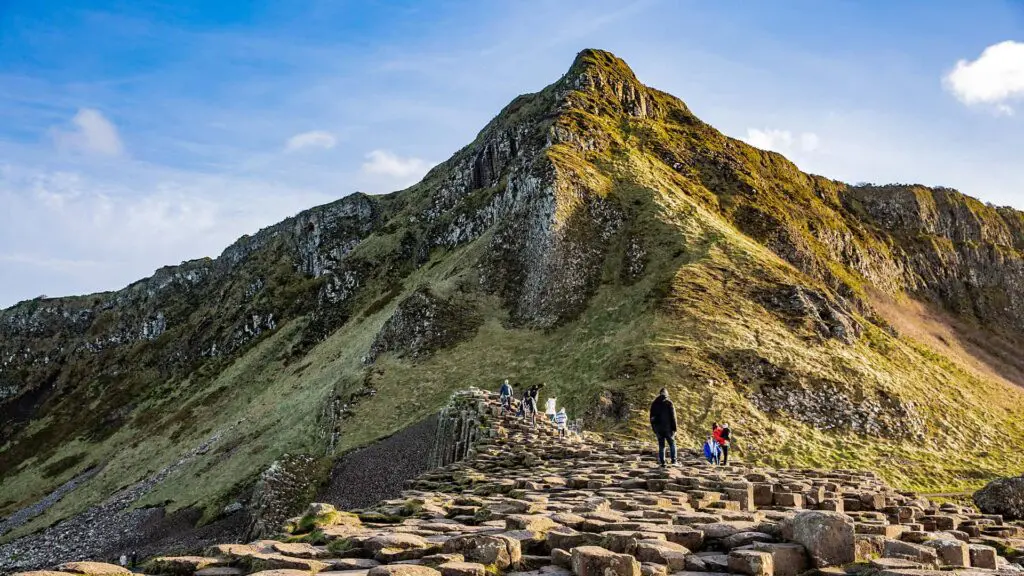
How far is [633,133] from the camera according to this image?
121 m

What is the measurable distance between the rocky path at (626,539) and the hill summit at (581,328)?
3098cm

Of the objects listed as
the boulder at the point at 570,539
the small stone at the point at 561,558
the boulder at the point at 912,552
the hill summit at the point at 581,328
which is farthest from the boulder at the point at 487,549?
the hill summit at the point at 581,328

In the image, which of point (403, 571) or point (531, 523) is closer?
point (403, 571)

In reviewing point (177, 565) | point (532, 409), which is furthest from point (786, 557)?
point (532, 409)

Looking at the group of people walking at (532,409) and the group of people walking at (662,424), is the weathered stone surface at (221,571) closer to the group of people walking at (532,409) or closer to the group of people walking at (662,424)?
the group of people walking at (662,424)

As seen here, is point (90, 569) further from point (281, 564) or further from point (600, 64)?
point (600, 64)

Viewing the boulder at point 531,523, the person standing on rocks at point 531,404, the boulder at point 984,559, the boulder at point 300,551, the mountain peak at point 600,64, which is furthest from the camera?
the mountain peak at point 600,64

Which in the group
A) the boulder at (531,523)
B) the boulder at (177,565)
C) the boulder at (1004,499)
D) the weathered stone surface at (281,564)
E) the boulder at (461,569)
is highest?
the boulder at (531,523)

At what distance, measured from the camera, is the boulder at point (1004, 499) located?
27.2 metres

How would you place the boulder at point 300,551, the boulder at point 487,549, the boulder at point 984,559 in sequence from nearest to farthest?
the boulder at point 487,549 < the boulder at point 984,559 < the boulder at point 300,551

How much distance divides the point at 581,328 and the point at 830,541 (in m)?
62.4

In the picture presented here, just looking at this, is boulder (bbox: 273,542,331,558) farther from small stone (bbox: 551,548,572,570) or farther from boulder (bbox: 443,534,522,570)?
small stone (bbox: 551,548,572,570)

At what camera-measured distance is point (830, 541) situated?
9.83 m

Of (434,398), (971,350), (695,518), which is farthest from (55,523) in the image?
(971,350)
